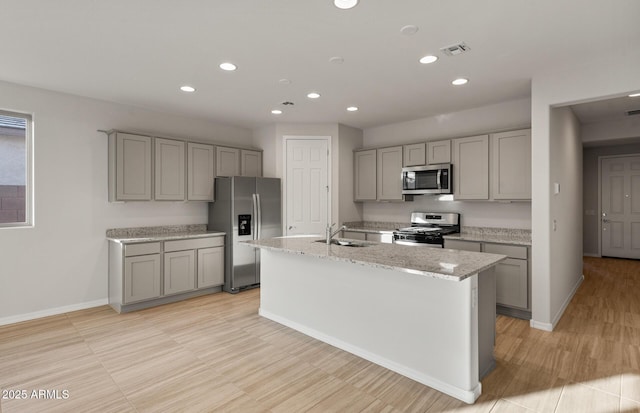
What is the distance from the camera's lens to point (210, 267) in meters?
4.82

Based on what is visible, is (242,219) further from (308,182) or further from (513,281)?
(513,281)

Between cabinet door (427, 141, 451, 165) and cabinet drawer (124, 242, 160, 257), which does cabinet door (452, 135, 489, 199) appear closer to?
cabinet door (427, 141, 451, 165)

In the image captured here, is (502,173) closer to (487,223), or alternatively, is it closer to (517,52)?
(487,223)

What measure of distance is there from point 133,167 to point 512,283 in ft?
15.7

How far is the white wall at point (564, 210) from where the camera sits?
357cm

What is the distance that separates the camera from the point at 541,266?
343cm

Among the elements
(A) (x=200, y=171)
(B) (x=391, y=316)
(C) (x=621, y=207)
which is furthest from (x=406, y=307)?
(C) (x=621, y=207)

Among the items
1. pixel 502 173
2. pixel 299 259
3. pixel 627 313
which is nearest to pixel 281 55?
pixel 299 259

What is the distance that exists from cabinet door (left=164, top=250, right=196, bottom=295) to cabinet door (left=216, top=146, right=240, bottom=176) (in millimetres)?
1361

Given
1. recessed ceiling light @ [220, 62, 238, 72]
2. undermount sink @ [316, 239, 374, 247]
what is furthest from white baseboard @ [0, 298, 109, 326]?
recessed ceiling light @ [220, 62, 238, 72]

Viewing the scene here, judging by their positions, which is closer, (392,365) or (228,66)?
(392,365)

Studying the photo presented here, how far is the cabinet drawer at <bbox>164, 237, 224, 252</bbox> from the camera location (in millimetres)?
4400

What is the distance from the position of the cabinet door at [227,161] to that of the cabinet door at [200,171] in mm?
87

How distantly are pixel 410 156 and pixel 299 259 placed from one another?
2.61 m
